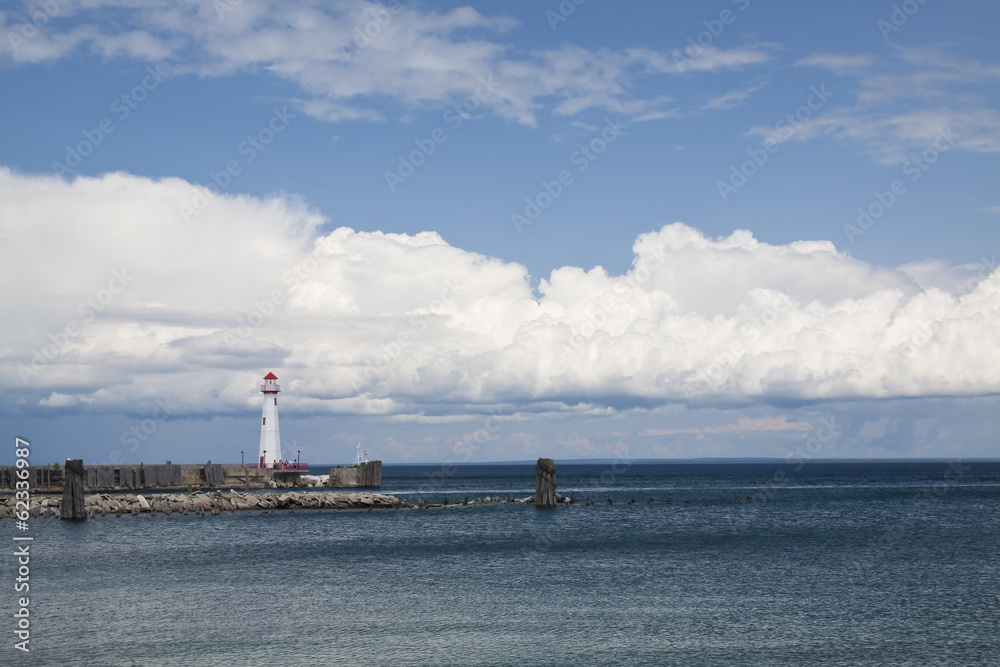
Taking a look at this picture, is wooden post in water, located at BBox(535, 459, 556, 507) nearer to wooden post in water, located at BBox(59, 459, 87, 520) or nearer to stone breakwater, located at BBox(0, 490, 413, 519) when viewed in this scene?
stone breakwater, located at BBox(0, 490, 413, 519)

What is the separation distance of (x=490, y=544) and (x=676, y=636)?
23516mm

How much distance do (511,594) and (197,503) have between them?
143ft

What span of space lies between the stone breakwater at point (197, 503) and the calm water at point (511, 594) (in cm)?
514

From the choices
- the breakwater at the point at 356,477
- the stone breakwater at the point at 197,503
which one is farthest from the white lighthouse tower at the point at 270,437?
the stone breakwater at the point at 197,503

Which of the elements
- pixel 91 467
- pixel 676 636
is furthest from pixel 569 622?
pixel 91 467

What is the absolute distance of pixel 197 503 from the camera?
69000 millimetres

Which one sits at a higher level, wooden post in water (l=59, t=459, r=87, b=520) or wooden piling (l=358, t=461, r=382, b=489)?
wooden post in water (l=59, t=459, r=87, b=520)

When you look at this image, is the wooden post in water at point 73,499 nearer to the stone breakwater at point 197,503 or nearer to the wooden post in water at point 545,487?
the stone breakwater at point 197,503

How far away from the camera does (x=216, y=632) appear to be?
26203 millimetres

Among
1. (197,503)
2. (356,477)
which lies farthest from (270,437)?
(197,503)

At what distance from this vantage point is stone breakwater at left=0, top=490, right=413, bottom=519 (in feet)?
212

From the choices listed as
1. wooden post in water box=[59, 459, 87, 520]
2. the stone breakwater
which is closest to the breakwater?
the stone breakwater

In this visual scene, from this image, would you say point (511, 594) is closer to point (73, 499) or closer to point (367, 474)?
point (73, 499)

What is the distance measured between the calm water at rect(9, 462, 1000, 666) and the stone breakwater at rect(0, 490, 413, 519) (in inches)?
202
